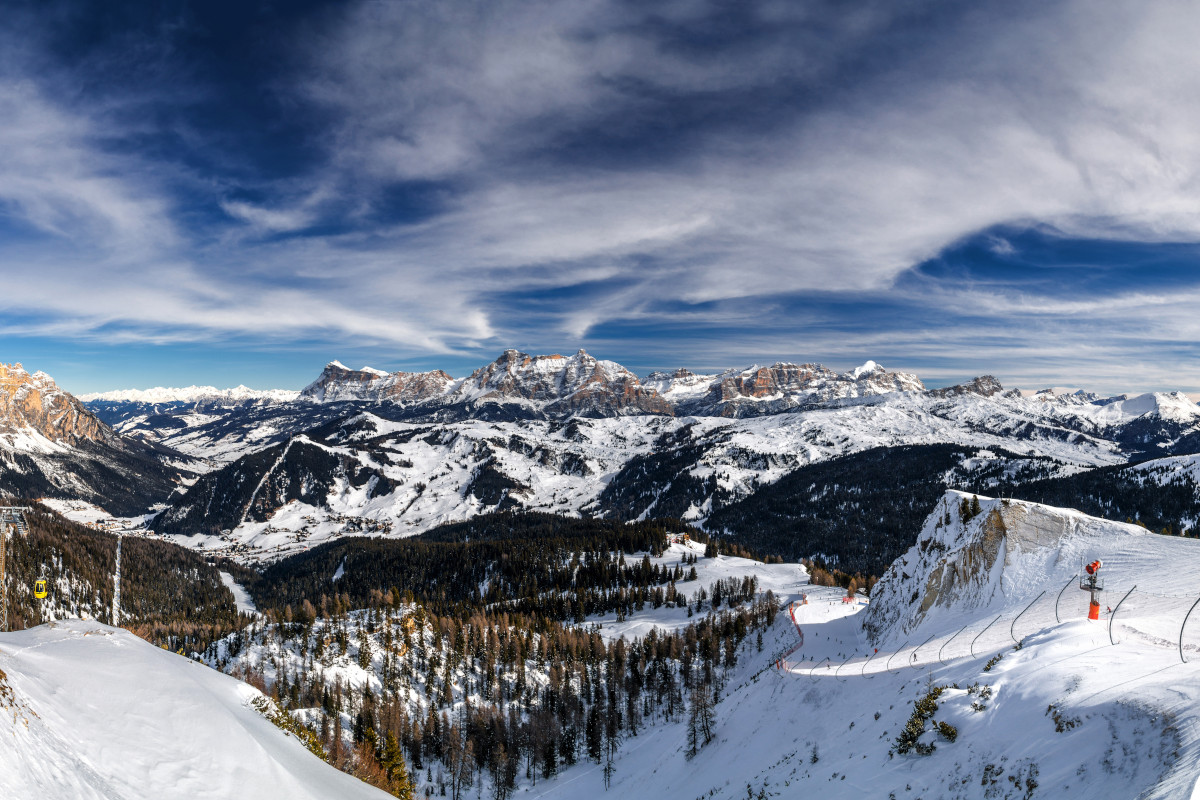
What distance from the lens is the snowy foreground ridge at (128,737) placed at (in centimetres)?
1550

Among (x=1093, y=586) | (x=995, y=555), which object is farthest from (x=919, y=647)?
(x=1093, y=586)

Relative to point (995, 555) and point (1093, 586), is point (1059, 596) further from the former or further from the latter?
point (1093, 586)

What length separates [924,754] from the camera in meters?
26.7

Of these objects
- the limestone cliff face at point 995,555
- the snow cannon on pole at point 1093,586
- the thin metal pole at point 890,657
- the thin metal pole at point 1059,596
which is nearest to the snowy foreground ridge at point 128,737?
the thin metal pole at point 890,657

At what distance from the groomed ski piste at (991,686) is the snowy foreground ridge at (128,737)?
89.5ft

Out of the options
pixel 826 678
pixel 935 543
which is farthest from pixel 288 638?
pixel 935 543

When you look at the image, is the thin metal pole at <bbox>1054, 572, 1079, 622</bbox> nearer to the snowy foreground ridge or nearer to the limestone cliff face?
the limestone cliff face

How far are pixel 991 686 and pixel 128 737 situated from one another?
126 ft

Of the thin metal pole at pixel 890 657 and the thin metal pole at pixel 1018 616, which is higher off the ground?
the thin metal pole at pixel 1018 616

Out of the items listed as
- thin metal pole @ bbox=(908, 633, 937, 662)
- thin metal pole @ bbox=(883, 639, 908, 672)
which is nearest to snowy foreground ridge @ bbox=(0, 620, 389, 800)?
thin metal pole @ bbox=(883, 639, 908, 672)

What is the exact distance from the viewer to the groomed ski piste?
795 inches

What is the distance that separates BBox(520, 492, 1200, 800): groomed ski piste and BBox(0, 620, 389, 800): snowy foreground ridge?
27265 mm

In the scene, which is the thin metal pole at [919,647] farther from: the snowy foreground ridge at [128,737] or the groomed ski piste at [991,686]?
the snowy foreground ridge at [128,737]

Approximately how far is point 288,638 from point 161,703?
12566cm
